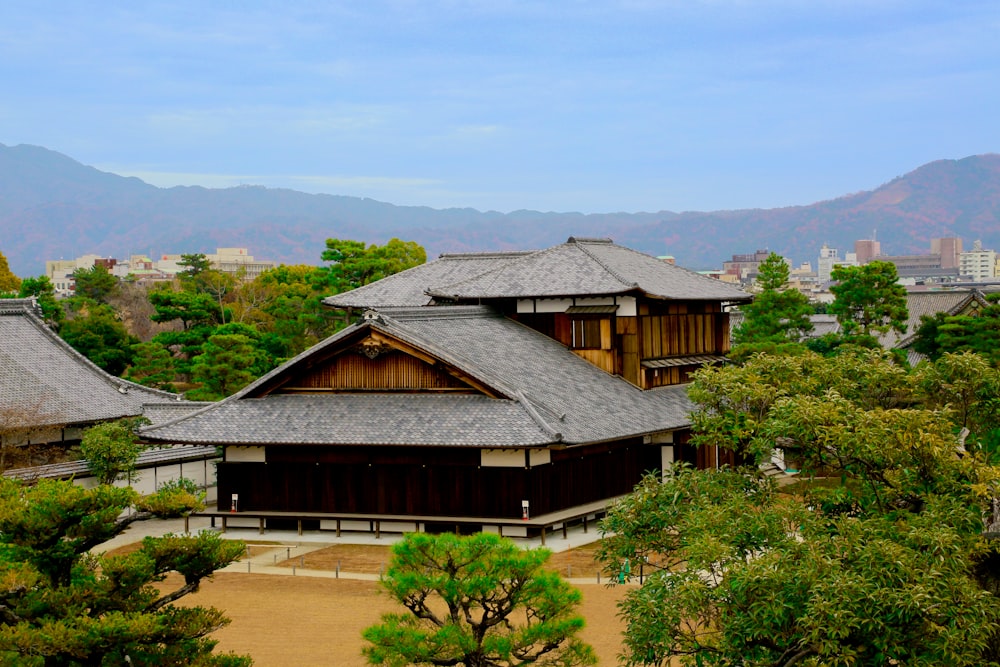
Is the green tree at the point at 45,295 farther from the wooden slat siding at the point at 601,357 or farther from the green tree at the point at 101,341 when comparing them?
the wooden slat siding at the point at 601,357

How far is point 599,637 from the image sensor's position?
16.8m

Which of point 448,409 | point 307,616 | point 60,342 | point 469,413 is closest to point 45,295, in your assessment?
point 60,342

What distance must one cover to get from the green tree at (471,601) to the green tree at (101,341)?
3926 cm

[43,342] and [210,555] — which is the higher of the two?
[43,342]

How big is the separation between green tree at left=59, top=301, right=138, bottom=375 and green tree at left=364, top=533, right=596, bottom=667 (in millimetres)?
39257

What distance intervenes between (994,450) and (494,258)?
91.8ft

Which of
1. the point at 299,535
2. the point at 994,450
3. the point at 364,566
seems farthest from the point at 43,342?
the point at 994,450

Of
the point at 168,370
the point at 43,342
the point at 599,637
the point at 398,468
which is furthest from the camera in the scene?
the point at 168,370

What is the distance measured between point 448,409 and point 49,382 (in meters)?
11.3

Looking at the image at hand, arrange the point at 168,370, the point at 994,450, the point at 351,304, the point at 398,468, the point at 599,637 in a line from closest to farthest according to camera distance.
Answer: the point at 994,450 → the point at 599,637 → the point at 398,468 → the point at 351,304 → the point at 168,370

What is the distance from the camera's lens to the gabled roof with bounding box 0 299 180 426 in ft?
92.4

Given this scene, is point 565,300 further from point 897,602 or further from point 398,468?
point 897,602

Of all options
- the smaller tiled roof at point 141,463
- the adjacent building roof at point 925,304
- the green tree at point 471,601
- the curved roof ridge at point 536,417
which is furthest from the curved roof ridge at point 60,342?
the adjacent building roof at point 925,304

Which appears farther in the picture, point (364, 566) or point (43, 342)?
point (43, 342)
